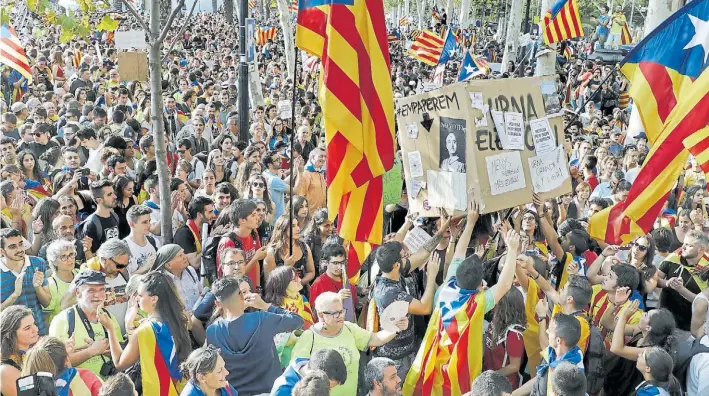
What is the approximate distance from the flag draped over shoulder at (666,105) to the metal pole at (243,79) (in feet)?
20.2

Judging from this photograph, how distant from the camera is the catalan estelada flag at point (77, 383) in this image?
3963 mm

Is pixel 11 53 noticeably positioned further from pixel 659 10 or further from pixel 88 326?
pixel 659 10

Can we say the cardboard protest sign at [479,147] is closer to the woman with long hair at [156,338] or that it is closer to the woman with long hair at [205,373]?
the woman with long hair at [156,338]

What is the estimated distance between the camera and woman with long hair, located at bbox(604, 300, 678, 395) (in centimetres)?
498

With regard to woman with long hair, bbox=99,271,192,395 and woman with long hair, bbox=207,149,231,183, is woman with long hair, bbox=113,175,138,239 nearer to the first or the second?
woman with long hair, bbox=207,149,231,183

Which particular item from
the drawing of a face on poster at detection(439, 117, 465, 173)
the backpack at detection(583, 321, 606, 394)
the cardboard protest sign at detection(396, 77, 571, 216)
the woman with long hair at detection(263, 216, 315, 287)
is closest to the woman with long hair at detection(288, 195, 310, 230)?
the woman with long hair at detection(263, 216, 315, 287)

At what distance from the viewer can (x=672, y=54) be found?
240 inches

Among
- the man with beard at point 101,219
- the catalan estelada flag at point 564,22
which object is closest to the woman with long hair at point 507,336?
the man with beard at point 101,219

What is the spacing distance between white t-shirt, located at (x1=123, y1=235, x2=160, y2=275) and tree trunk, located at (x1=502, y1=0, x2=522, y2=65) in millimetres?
18885

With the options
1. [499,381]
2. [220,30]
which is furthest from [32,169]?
[220,30]

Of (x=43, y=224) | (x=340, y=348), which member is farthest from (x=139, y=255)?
(x=340, y=348)

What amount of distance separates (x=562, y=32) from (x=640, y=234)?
10.2 m

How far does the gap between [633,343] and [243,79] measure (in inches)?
299

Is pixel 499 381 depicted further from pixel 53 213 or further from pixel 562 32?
pixel 562 32
